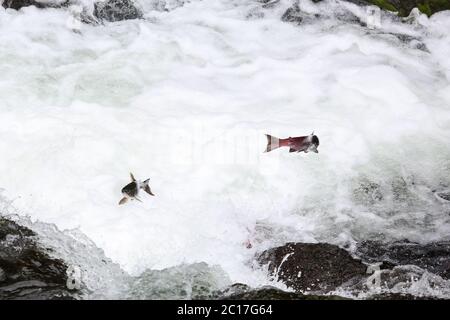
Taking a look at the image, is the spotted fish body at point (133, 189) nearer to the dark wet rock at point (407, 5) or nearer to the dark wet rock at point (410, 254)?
the dark wet rock at point (410, 254)

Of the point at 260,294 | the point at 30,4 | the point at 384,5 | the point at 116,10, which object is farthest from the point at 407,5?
the point at 260,294

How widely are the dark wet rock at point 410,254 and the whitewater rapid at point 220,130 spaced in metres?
0.13

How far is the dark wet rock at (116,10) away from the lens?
9.30 metres

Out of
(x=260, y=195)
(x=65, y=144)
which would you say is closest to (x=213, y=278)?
(x=260, y=195)

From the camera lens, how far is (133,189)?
5402 mm

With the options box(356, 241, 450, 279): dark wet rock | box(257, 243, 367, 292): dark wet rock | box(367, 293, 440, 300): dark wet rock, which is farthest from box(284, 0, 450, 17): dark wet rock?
box(367, 293, 440, 300): dark wet rock

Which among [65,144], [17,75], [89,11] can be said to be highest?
[89,11]

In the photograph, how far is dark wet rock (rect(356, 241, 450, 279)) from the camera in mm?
4969

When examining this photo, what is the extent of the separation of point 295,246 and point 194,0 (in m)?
6.46

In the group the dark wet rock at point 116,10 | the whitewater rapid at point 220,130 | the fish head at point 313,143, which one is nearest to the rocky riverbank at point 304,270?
the whitewater rapid at point 220,130

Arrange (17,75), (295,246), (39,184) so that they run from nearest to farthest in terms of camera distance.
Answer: (295,246)
(39,184)
(17,75)

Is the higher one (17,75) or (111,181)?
(17,75)
